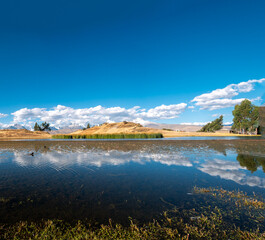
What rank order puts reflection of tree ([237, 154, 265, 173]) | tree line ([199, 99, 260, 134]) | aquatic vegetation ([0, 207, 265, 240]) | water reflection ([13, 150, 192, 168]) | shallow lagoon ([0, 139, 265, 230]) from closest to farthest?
aquatic vegetation ([0, 207, 265, 240]), shallow lagoon ([0, 139, 265, 230]), reflection of tree ([237, 154, 265, 173]), water reflection ([13, 150, 192, 168]), tree line ([199, 99, 260, 134])

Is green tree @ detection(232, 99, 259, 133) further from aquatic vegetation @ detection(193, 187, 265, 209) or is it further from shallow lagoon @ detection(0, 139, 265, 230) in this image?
aquatic vegetation @ detection(193, 187, 265, 209)

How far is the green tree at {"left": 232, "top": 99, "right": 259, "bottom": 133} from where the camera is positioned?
90.4 m

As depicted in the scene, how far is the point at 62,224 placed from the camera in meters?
5.72

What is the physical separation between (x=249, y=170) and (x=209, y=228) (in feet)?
35.5

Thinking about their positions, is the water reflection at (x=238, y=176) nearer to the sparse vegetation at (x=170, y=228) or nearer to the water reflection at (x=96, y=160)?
the water reflection at (x=96, y=160)

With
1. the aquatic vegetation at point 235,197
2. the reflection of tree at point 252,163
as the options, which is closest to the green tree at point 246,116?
the reflection of tree at point 252,163

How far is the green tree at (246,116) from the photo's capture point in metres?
90.4

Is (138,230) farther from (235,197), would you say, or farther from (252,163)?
(252,163)

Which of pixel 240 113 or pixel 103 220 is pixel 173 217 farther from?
pixel 240 113

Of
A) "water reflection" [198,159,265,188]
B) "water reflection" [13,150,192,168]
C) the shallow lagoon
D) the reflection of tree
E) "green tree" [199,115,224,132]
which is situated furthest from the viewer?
"green tree" [199,115,224,132]

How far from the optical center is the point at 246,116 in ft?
306

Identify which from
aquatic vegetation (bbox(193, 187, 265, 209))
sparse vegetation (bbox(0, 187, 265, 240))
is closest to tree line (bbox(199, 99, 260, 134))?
aquatic vegetation (bbox(193, 187, 265, 209))

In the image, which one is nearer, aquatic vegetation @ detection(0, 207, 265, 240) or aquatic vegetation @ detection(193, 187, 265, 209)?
aquatic vegetation @ detection(0, 207, 265, 240)

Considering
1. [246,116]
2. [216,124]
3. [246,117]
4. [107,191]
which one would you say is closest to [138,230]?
[107,191]
